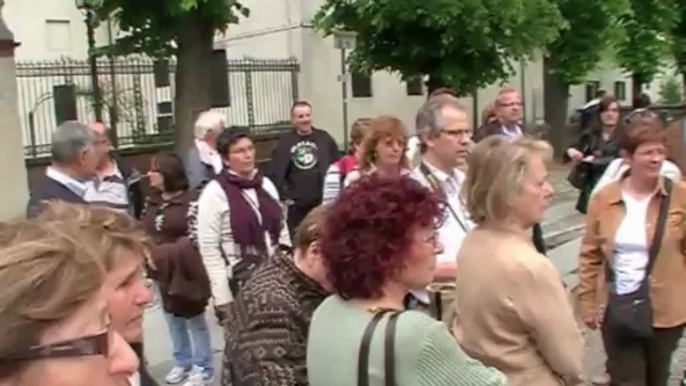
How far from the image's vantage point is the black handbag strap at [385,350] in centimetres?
257

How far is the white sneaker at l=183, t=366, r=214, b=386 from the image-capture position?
7.03 m

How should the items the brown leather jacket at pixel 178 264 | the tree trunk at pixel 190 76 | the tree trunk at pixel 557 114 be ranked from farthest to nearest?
the tree trunk at pixel 557 114 < the tree trunk at pixel 190 76 < the brown leather jacket at pixel 178 264

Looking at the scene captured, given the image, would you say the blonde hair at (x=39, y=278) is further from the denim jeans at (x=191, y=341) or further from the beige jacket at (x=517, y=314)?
the denim jeans at (x=191, y=341)

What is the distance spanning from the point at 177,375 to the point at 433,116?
3225 mm

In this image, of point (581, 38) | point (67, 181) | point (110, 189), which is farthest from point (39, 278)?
point (581, 38)

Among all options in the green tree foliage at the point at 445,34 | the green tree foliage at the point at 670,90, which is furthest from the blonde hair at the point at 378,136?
the green tree foliage at the point at 670,90

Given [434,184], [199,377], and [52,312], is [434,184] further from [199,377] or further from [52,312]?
Answer: [52,312]

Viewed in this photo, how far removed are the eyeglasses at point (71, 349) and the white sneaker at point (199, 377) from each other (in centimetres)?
543

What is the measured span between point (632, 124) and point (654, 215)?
0.44 m

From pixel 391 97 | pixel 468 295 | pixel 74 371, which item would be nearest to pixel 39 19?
pixel 391 97

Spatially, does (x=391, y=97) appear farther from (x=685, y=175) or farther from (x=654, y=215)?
(x=654, y=215)

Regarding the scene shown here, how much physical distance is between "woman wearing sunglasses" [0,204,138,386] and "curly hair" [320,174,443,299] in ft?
3.67

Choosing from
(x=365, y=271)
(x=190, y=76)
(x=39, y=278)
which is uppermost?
(x=190, y=76)

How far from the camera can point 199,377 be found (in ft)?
23.2
